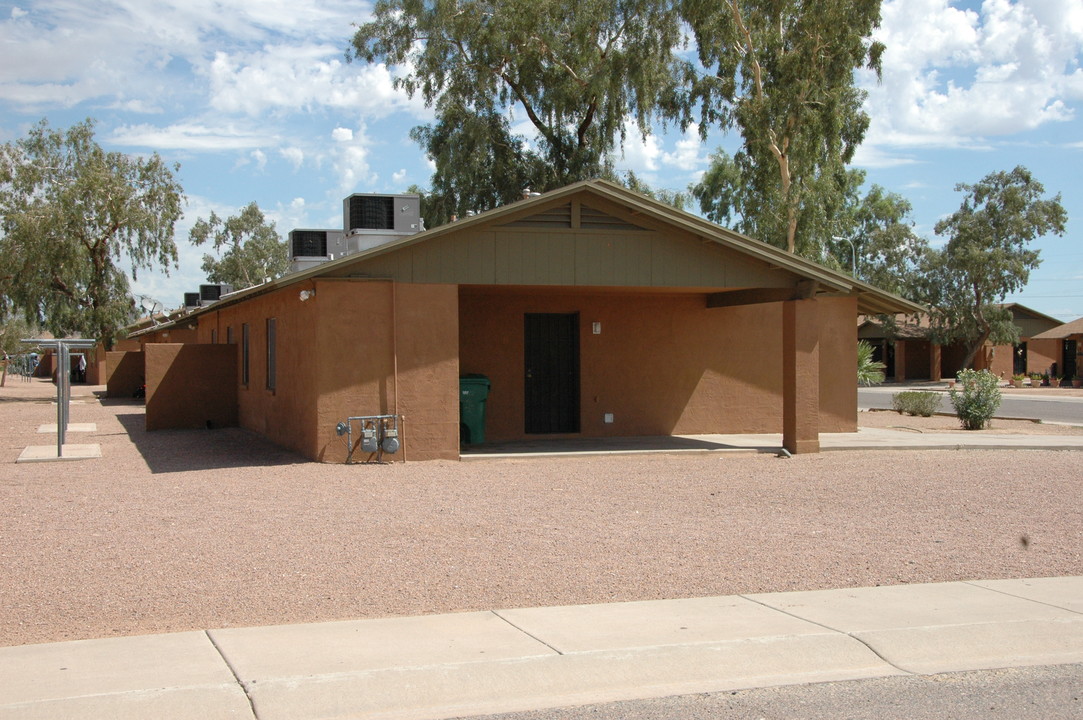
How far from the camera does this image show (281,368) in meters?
16.9

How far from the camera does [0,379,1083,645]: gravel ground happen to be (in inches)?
290

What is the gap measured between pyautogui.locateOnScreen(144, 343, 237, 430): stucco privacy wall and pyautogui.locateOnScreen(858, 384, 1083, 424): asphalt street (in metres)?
17.5

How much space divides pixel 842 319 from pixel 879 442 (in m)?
2.77

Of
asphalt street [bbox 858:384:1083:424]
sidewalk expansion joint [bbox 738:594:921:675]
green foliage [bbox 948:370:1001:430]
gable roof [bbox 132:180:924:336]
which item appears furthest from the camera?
asphalt street [bbox 858:384:1083:424]

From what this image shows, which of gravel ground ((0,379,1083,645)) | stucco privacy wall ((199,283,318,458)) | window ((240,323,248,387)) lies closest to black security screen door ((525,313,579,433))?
gravel ground ((0,379,1083,645))

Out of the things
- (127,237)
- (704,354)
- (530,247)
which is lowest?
(704,354)

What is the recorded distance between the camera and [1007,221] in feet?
164

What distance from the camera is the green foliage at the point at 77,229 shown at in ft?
112

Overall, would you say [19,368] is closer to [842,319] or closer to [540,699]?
[842,319]

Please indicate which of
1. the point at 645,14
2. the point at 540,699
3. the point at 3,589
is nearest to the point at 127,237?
the point at 645,14

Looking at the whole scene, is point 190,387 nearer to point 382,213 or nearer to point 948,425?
point 382,213

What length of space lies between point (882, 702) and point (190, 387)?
63.1 ft

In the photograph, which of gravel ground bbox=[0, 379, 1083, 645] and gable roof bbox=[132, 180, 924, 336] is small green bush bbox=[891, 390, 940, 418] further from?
gable roof bbox=[132, 180, 924, 336]

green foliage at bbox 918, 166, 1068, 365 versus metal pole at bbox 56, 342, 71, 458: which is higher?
green foliage at bbox 918, 166, 1068, 365
